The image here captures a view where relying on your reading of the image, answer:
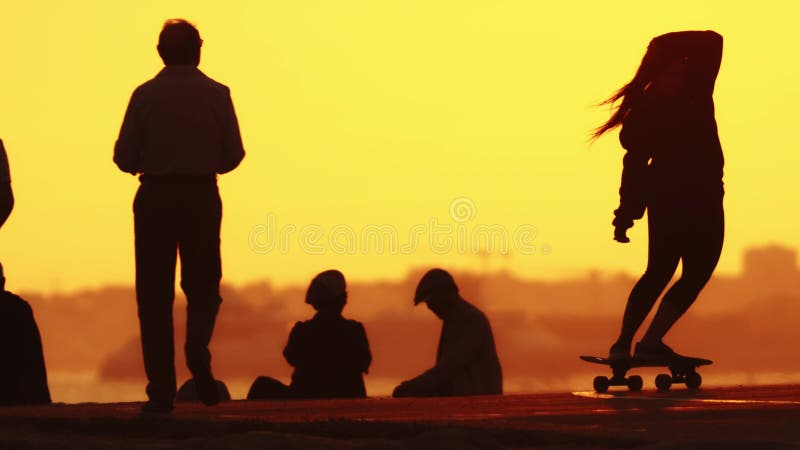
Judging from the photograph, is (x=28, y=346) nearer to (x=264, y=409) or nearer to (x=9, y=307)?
(x=9, y=307)

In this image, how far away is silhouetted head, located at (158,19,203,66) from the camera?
34.4 ft

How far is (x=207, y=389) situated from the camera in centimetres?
1068

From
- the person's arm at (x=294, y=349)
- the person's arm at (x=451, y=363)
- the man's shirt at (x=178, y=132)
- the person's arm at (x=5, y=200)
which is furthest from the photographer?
the person's arm at (x=451, y=363)

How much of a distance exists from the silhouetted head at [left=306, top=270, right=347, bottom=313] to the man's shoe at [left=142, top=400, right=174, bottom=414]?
11.1ft

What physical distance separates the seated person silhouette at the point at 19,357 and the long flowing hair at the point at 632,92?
12.9 ft

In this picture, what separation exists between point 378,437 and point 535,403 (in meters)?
2.96

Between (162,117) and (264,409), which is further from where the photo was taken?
(264,409)

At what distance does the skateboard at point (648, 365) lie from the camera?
1255 cm

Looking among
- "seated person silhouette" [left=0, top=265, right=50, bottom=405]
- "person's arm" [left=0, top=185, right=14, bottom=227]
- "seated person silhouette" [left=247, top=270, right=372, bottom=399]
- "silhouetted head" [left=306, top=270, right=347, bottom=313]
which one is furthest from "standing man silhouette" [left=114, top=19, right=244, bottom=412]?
"silhouetted head" [left=306, top=270, right=347, bottom=313]

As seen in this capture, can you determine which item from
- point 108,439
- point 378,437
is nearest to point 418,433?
point 378,437

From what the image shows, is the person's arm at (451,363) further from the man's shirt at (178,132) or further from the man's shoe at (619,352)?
the man's shirt at (178,132)

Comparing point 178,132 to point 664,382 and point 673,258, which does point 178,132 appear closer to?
point 673,258

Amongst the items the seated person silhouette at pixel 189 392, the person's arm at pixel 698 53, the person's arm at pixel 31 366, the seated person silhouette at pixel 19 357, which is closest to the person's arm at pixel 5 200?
the seated person silhouette at pixel 19 357

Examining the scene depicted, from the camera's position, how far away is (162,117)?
1035 centimetres
